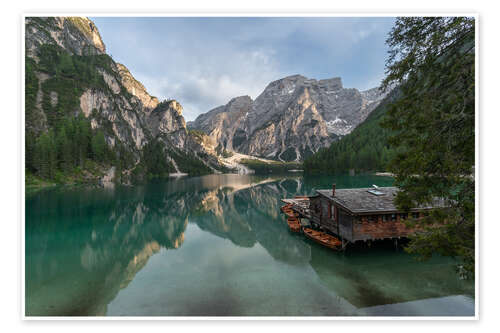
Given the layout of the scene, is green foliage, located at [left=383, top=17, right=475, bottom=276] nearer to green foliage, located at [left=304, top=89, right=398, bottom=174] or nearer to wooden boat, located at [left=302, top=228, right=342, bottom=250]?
wooden boat, located at [left=302, top=228, right=342, bottom=250]

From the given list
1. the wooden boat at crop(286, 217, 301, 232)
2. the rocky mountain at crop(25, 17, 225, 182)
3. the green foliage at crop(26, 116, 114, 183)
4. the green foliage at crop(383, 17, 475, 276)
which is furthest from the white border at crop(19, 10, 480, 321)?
the rocky mountain at crop(25, 17, 225, 182)

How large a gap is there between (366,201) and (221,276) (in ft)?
45.2

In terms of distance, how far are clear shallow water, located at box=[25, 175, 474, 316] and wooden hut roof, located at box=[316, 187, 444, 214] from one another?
386 cm

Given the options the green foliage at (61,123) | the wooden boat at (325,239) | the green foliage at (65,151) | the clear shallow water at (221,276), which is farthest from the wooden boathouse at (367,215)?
the green foliage at (65,151)

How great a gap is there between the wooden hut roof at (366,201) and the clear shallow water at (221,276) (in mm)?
3856

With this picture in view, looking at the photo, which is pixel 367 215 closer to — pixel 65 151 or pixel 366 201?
pixel 366 201

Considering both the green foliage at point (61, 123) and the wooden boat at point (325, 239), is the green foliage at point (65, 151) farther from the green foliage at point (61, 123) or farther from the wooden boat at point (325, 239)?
the wooden boat at point (325, 239)

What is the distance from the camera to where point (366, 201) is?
815 inches

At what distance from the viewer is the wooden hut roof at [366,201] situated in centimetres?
1916

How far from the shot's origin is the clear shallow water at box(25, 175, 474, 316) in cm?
1220

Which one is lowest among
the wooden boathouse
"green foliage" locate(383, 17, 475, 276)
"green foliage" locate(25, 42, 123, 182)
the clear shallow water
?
the clear shallow water

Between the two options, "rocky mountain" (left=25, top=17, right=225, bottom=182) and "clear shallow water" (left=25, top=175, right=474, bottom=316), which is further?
"rocky mountain" (left=25, top=17, right=225, bottom=182)
